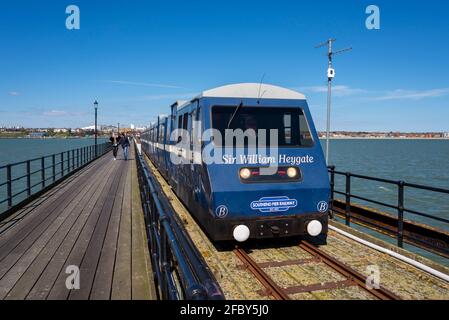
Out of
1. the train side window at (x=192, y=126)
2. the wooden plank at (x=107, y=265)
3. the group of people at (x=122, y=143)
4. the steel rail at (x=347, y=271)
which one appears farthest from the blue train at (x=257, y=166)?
the group of people at (x=122, y=143)

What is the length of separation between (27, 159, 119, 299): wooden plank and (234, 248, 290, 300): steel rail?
276 cm

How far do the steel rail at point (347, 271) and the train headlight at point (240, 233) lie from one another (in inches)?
52.6

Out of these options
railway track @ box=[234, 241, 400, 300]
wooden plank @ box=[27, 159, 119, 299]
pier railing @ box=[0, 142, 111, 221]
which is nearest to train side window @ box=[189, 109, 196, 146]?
railway track @ box=[234, 241, 400, 300]

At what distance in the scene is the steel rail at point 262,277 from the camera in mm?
4777

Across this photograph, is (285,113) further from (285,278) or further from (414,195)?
(414,195)

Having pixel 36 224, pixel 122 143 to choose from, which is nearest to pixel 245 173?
pixel 36 224

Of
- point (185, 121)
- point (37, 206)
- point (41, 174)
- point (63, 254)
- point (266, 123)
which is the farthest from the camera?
point (41, 174)

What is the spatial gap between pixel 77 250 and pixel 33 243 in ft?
3.33

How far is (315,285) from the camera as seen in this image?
5.09 meters

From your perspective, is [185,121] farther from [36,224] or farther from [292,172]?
[36,224]

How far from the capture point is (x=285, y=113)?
726 cm

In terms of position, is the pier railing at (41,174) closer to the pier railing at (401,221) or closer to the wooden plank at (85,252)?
the wooden plank at (85,252)
